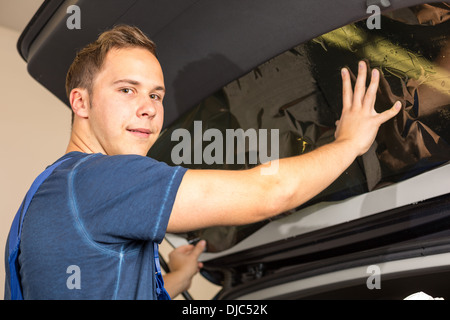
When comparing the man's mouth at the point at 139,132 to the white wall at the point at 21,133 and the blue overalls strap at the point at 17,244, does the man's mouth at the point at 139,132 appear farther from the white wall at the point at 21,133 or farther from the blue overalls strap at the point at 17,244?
the white wall at the point at 21,133

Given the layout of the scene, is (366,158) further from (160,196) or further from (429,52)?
(160,196)

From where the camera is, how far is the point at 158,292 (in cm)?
119

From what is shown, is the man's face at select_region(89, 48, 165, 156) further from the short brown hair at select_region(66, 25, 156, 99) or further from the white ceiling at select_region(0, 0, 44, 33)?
the white ceiling at select_region(0, 0, 44, 33)

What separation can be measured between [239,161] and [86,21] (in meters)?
0.71

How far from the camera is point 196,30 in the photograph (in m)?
1.34

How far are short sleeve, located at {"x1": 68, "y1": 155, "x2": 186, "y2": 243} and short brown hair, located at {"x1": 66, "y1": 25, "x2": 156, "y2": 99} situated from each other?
331 mm

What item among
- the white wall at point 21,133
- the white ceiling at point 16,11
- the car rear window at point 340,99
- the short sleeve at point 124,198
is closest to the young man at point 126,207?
the short sleeve at point 124,198

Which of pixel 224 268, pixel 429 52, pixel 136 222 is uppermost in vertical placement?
pixel 429 52

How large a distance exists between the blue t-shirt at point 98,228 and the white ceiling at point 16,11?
2.14 metres

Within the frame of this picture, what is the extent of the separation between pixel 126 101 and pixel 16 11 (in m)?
2.11

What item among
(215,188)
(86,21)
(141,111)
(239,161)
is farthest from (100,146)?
(239,161)

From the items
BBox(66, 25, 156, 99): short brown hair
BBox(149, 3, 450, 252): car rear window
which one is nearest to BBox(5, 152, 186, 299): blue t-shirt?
BBox(66, 25, 156, 99): short brown hair

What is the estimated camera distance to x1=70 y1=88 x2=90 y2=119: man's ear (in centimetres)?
128

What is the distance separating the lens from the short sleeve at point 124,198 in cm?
96
